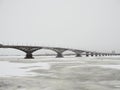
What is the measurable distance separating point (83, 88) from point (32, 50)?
377 ft

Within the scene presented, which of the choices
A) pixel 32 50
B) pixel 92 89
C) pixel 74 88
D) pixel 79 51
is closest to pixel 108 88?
pixel 92 89

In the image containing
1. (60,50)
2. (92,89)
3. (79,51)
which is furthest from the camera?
(79,51)

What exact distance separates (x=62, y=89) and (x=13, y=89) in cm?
383

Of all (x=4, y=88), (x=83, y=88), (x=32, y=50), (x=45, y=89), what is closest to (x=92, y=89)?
(x=83, y=88)

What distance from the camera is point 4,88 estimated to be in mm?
18094

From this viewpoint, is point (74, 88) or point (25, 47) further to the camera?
point (25, 47)

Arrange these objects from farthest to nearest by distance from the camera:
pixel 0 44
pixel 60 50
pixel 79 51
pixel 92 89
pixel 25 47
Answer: pixel 79 51 → pixel 60 50 → pixel 25 47 → pixel 0 44 → pixel 92 89

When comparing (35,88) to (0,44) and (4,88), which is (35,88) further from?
(0,44)

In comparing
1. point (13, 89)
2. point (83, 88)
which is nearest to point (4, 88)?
point (13, 89)

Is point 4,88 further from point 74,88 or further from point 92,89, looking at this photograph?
point 92,89

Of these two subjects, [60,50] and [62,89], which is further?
[60,50]

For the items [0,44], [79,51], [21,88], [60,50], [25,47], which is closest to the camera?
[21,88]

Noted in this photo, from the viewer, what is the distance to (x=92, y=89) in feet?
54.7

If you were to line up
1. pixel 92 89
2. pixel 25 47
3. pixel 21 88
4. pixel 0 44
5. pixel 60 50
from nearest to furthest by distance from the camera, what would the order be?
pixel 92 89, pixel 21 88, pixel 0 44, pixel 25 47, pixel 60 50
